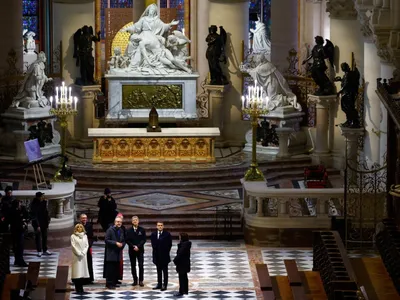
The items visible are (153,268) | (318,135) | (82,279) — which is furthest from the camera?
(318,135)

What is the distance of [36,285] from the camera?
2431 centimetres

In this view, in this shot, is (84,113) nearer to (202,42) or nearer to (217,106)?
(217,106)

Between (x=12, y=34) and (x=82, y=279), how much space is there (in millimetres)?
13062

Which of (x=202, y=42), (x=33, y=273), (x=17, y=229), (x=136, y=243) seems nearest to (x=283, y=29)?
(x=202, y=42)

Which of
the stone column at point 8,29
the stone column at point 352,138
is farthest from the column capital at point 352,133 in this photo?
the stone column at point 8,29

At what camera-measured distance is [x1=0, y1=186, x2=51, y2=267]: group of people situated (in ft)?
90.5

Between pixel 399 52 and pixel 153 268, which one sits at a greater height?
pixel 399 52

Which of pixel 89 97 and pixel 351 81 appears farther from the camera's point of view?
pixel 89 97

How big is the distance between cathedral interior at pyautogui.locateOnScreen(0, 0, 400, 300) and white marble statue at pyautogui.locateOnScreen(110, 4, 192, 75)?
0.13ft

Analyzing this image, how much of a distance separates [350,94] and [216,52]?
5424mm

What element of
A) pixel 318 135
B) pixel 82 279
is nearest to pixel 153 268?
pixel 82 279

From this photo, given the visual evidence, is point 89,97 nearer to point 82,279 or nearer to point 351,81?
point 351,81

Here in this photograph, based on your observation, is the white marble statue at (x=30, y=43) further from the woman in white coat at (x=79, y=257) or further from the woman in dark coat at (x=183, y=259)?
the woman in dark coat at (x=183, y=259)

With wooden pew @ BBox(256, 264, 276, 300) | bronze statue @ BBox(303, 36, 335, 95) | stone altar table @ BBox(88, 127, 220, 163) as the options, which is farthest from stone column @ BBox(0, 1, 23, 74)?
wooden pew @ BBox(256, 264, 276, 300)
